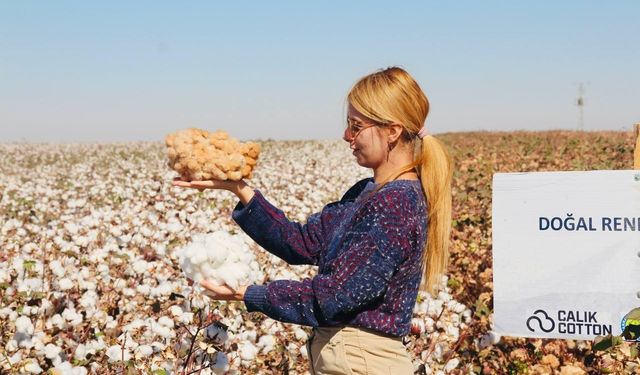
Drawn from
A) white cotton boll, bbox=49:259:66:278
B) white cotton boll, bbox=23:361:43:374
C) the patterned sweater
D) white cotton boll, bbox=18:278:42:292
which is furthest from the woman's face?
white cotton boll, bbox=49:259:66:278

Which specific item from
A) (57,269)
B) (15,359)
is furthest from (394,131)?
(57,269)

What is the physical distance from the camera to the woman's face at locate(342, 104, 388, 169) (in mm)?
2389

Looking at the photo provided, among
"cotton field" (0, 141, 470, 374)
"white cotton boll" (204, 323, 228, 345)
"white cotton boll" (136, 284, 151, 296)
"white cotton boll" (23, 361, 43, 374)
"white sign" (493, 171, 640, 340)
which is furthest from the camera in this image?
"white cotton boll" (136, 284, 151, 296)

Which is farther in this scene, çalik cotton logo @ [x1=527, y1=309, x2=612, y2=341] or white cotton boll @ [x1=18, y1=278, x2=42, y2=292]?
white cotton boll @ [x1=18, y1=278, x2=42, y2=292]

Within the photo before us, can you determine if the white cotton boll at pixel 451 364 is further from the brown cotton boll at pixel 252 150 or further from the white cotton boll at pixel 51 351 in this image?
the white cotton boll at pixel 51 351

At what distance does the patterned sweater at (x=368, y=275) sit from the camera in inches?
Answer: 86.0

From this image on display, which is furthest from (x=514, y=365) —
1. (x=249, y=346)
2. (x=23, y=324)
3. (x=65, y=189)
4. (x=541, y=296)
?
(x=65, y=189)

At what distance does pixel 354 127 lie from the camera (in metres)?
2.42

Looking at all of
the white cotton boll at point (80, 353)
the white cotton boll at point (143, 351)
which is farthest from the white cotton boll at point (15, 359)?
the white cotton boll at point (143, 351)

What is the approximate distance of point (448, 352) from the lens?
411 cm

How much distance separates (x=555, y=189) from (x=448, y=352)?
1.13 m

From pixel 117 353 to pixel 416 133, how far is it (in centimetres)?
172

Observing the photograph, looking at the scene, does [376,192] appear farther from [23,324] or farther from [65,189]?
[65,189]

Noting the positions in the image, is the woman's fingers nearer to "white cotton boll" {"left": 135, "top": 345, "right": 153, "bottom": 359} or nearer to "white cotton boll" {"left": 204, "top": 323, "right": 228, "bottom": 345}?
"white cotton boll" {"left": 204, "top": 323, "right": 228, "bottom": 345}
